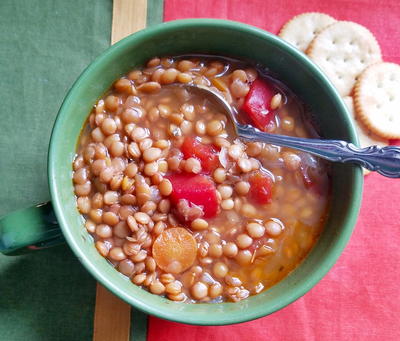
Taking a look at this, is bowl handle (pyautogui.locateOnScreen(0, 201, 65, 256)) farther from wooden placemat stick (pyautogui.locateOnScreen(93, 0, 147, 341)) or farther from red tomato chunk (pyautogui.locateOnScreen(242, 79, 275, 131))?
red tomato chunk (pyautogui.locateOnScreen(242, 79, 275, 131))

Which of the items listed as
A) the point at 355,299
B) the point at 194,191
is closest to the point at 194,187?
the point at 194,191

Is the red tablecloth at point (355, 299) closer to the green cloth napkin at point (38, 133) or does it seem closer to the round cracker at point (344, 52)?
the green cloth napkin at point (38, 133)

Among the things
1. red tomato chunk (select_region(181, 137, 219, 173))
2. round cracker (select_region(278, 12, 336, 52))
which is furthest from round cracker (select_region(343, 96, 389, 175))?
red tomato chunk (select_region(181, 137, 219, 173))

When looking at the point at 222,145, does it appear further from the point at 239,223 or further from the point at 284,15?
the point at 284,15

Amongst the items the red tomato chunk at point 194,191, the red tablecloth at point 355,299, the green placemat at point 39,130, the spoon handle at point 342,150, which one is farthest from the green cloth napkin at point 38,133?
the spoon handle at point 342,150

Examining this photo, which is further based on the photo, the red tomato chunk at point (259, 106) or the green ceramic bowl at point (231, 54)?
the red tomato chunk at point (259, 106)

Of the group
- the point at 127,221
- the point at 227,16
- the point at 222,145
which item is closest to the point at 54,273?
the point at 127,221

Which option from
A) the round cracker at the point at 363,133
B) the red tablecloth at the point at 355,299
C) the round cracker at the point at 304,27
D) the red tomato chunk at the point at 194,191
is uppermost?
the round cracker at the point at 304,27

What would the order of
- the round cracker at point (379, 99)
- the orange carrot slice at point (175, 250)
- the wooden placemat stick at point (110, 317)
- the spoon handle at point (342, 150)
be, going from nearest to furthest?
the spoon handle at point (342, 150) < the orange carrot slice at point (175, 250) < the wooden placemat stick at point (110, 317) < the round cracker at point (379, 99)
